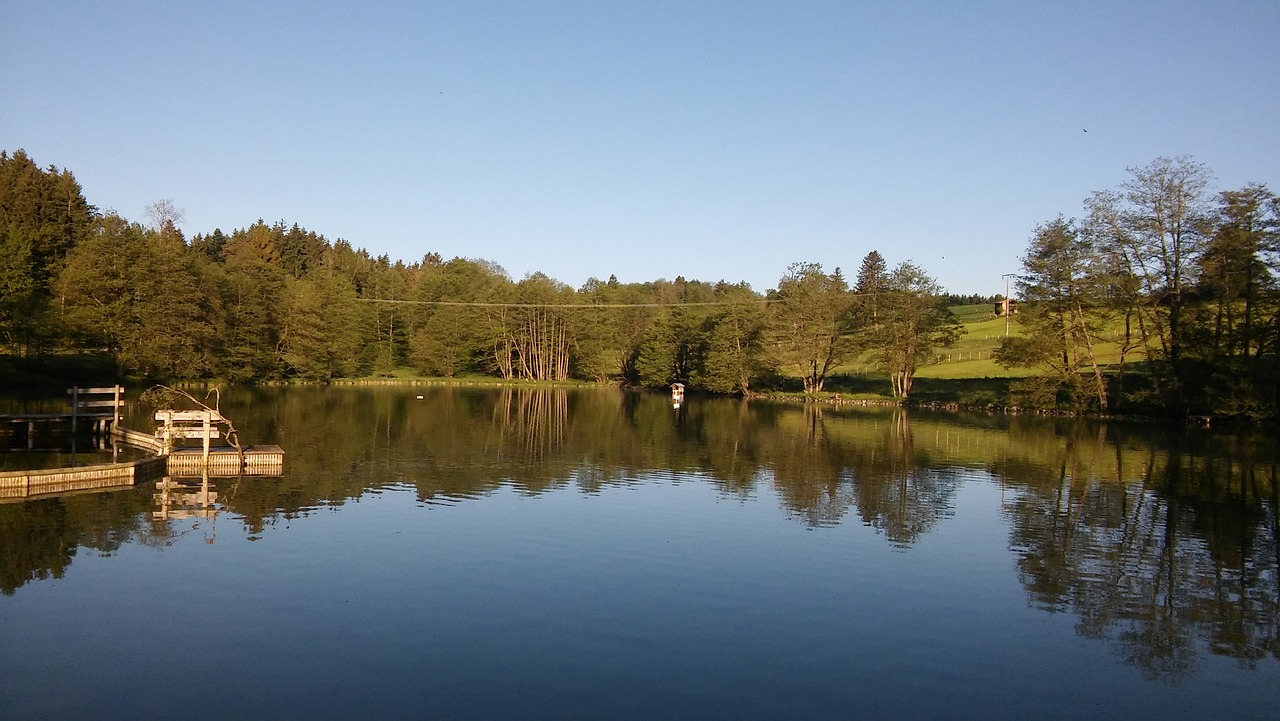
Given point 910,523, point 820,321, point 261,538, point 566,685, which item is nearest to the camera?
point 566,685

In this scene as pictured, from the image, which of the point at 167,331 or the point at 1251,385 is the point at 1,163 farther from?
the point at 1251,385

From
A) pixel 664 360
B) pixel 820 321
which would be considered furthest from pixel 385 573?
pixel 664 360

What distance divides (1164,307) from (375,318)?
88476 mm

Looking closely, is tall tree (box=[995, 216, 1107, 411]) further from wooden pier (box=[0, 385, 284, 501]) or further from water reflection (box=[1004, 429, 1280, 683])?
wooden pier (box=[0, 385, 284, 501])

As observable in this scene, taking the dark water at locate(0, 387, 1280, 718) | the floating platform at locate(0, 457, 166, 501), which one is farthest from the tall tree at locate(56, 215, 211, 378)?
the floating platform at locate(0, 457, 166, 501)

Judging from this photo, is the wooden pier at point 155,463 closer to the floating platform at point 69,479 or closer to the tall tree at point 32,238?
the floating platform at point 69,479

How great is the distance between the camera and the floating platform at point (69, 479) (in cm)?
2177

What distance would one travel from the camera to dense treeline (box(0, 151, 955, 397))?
67125 millimetres

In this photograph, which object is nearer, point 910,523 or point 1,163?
point 910,523

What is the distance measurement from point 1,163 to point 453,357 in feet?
167

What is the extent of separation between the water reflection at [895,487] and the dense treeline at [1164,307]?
265 inches

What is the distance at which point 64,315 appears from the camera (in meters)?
63.0

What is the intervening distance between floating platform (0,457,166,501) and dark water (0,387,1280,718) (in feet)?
4.43

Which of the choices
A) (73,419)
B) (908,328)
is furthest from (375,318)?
(73,419)
